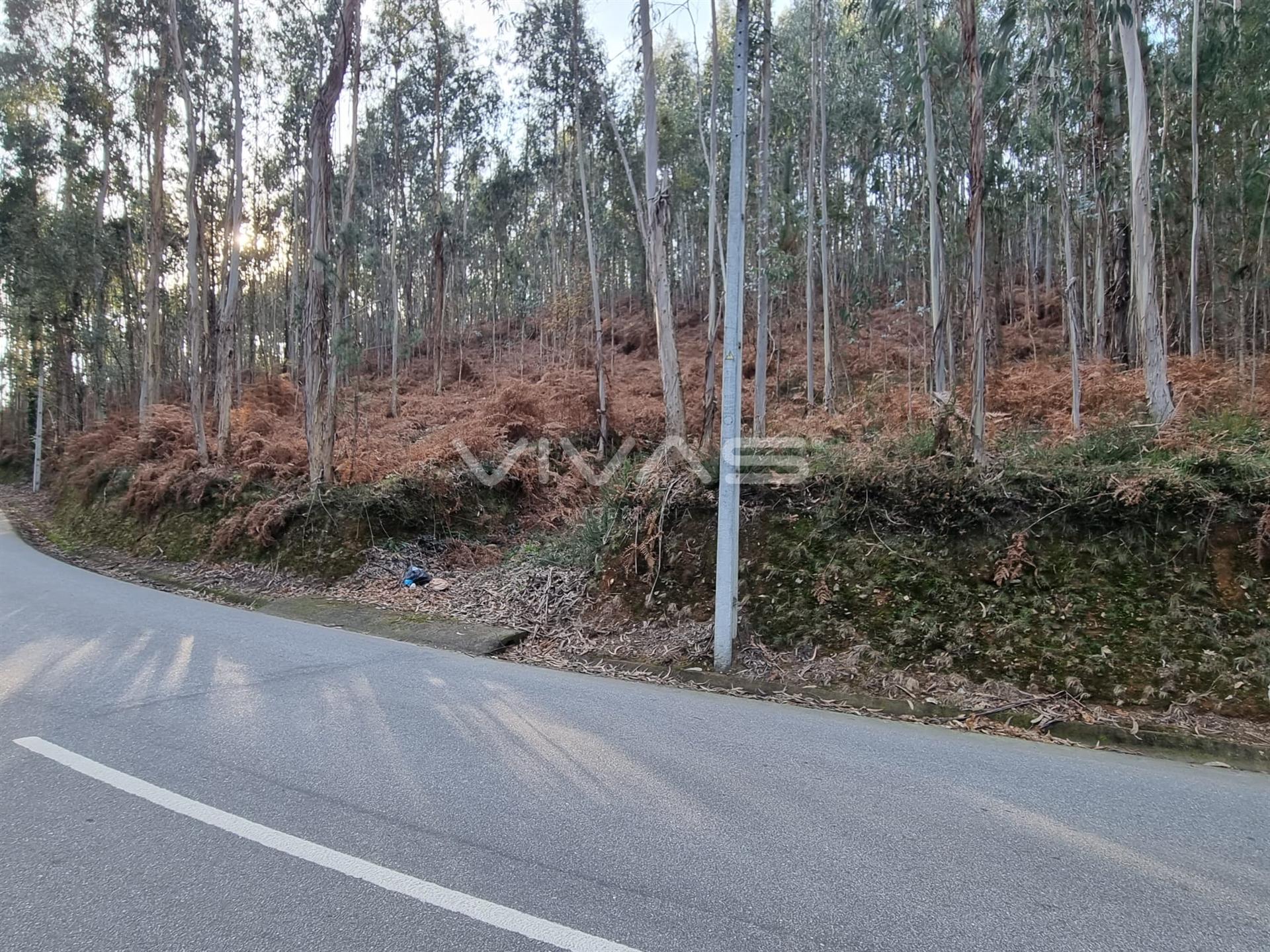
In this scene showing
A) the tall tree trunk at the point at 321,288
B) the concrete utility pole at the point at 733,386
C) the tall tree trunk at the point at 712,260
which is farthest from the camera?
the tall tree trunk at the point at 321,288

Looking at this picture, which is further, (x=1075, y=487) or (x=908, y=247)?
(x=908, y=247)

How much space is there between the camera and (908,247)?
21.5 meters

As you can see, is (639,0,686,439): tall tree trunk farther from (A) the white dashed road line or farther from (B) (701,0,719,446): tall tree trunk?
(A) the white dashed road line

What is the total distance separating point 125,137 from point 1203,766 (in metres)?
32.4

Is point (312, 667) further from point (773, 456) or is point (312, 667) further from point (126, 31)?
point (126, 31)

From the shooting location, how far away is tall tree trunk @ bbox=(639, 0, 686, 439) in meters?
11.1

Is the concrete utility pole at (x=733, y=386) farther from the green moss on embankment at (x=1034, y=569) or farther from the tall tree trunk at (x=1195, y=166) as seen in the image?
the tall tree trunk at (x=1195, y=166)

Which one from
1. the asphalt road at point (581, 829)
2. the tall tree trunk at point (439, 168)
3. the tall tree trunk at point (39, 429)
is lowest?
the asphalt road at point (581, 829)

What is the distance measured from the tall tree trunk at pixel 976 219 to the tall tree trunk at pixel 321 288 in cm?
1025

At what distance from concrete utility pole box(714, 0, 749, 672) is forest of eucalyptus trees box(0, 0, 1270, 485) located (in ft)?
7.96

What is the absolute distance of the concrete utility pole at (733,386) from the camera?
21.5 feet

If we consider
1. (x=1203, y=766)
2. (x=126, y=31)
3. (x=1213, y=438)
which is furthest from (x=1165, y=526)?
(x=126, y=31)

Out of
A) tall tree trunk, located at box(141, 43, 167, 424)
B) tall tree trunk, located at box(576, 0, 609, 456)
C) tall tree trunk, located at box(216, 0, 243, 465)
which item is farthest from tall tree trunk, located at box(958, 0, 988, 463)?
tall tree trunk, located at box(141, 43, 167, 424)

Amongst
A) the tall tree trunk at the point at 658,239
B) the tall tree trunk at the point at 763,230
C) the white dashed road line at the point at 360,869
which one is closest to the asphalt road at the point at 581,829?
the white dashed road line at the point at 360,869
